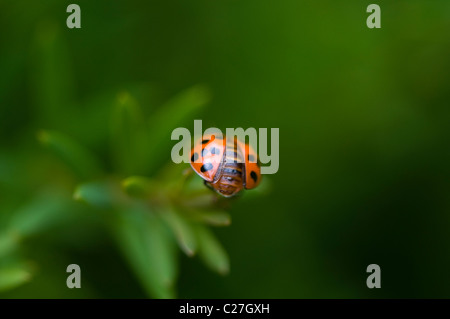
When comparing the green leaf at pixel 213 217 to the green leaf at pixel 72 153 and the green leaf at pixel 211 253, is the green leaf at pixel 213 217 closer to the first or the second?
the green leaf at pixel 211 253

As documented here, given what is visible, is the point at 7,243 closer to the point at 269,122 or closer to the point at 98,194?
the point at 98,194

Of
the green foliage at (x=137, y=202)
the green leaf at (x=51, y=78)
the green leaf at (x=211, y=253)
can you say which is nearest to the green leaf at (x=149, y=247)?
the green foliage at (x=137, y=202)

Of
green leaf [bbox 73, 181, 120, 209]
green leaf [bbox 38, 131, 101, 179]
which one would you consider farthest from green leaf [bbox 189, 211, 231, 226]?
green leaf [bbox 38, 131, 101, 179]

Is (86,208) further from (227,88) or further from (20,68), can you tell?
(227,88)

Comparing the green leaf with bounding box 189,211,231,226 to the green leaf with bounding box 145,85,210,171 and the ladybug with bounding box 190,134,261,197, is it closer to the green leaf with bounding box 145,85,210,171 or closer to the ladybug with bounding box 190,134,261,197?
the ladybug with bounding box 190,134,261,197

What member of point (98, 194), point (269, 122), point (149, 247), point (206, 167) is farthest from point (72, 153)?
point (269, 122)

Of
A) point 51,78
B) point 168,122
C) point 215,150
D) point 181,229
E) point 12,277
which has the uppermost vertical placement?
point 51,78

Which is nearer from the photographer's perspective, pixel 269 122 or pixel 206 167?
pixel 206 167
